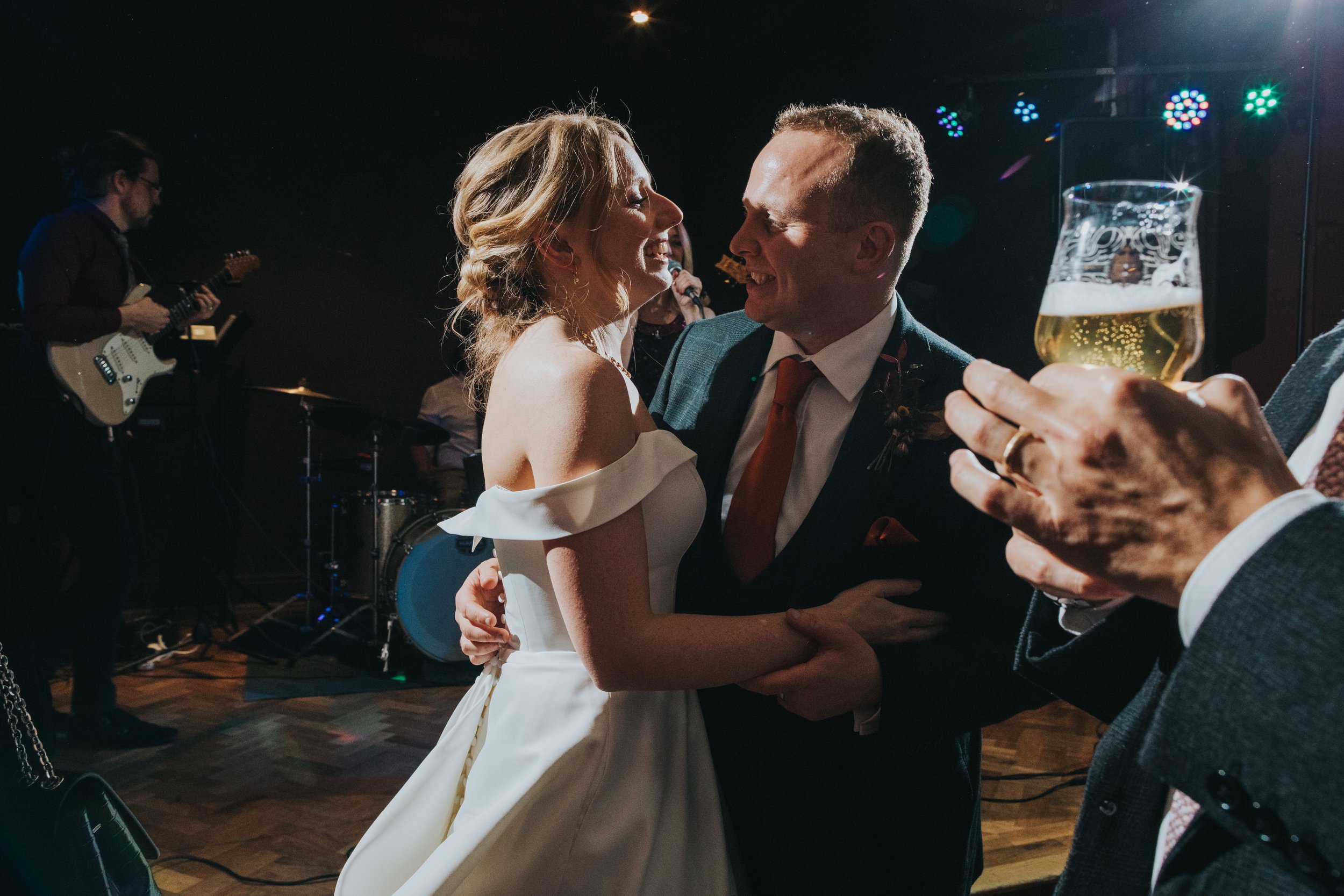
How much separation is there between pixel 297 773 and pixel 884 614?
302 cm

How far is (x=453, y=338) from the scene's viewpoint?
707 centimetres

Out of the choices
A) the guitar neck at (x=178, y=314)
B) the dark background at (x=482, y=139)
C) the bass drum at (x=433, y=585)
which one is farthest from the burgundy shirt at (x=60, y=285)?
the bass drum at (x=433, y=585)

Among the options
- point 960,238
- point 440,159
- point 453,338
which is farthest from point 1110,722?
point 440,159

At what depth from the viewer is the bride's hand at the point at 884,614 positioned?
4.40 feet

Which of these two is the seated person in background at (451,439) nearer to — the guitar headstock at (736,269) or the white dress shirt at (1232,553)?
the guitar headstock at (736,269)

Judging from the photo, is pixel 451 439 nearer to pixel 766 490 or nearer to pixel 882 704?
pixel 766 490

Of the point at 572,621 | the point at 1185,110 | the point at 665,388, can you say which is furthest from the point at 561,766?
the point at 1185,110

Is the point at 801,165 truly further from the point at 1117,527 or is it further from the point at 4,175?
the point at 4,175

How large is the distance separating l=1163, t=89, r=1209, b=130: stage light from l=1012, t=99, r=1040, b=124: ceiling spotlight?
0.67 meters

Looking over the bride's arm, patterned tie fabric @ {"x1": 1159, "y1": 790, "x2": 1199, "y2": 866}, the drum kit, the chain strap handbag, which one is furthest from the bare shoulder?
the drum kit

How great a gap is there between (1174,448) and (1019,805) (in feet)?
10.2

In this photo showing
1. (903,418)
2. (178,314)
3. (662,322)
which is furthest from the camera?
(178,314)

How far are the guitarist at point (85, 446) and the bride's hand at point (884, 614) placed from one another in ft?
11.5

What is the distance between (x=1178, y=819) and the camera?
0.82 meters
